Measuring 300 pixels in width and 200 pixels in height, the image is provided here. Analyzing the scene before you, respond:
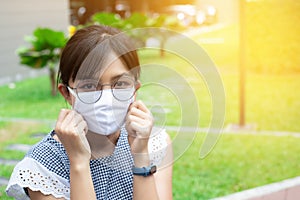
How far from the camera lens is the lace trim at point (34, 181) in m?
1.77

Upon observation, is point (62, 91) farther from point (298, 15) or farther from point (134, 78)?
point (298, 15)

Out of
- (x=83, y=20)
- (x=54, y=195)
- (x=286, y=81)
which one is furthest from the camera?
(x=83, y=20)

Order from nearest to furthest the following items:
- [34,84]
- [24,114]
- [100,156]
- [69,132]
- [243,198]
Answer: [69,132] < [100,156] < [243,198] < [24,114] < [34,84]

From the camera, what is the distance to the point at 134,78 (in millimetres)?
1883

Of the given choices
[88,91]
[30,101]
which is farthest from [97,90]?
[30,101]

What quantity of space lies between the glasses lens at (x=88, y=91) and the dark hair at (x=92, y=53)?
31mm

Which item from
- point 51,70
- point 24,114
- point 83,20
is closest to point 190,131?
point 24,114

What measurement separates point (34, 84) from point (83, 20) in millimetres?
12435

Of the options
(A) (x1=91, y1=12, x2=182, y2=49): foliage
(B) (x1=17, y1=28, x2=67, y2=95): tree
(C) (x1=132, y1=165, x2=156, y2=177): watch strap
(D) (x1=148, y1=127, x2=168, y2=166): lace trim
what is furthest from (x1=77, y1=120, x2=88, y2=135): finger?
(A) (x1=91, y1=12, x2=182, y2=49): foliage

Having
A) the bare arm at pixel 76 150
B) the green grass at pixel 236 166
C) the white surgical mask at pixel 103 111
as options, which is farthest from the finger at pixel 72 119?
the green grass at pixel 236 166

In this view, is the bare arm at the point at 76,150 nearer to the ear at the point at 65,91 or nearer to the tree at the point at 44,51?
the ear at the point at 65,91

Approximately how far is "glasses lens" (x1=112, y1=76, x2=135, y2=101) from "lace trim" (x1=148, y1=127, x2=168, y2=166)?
0.25 meters

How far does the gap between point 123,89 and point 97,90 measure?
8 cm

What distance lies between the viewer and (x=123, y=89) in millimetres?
1830
